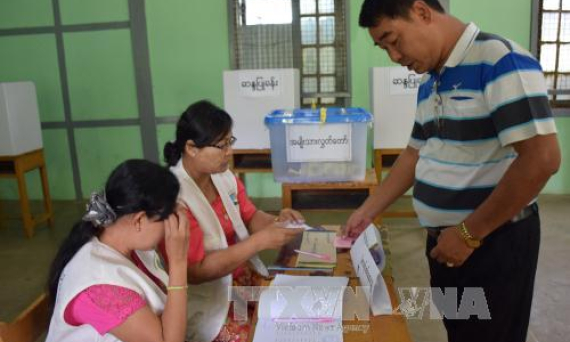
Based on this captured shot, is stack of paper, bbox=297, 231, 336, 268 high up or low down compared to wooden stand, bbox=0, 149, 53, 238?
up

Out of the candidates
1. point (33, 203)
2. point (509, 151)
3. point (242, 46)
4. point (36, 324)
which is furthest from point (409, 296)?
point (33, 203)

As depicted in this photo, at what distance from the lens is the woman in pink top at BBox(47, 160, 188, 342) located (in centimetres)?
101

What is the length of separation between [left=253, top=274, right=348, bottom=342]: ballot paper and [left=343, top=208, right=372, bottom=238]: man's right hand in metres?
0.36

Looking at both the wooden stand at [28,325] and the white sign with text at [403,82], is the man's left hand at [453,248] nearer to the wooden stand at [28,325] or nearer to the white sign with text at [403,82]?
the wooden stand at [28,325]

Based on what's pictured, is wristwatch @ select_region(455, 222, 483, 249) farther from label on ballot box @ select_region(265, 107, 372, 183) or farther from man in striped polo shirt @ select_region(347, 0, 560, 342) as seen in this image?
label on ballot box @ select_region(265, 107, 372, 183)

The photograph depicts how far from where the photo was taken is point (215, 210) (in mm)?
1692

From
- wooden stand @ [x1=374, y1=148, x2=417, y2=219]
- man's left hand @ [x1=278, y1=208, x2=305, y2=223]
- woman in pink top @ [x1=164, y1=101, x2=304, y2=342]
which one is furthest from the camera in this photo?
wooden stand @ [x1=374, y1=148, x2=417, y2=219]

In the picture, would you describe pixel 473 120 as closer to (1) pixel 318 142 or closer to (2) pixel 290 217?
(2) pixel 290 217

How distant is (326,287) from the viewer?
1214 mm

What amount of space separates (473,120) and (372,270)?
417mm

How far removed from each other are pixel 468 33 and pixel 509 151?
0.29 m

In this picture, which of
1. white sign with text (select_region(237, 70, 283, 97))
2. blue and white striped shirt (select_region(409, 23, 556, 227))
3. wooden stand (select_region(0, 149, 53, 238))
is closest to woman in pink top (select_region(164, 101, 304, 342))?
blue and white striped shirt (select_region(409, 23, 556, 227))

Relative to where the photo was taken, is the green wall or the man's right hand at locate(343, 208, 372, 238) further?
the green wall

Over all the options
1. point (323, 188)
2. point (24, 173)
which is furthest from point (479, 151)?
point (24, 173)
